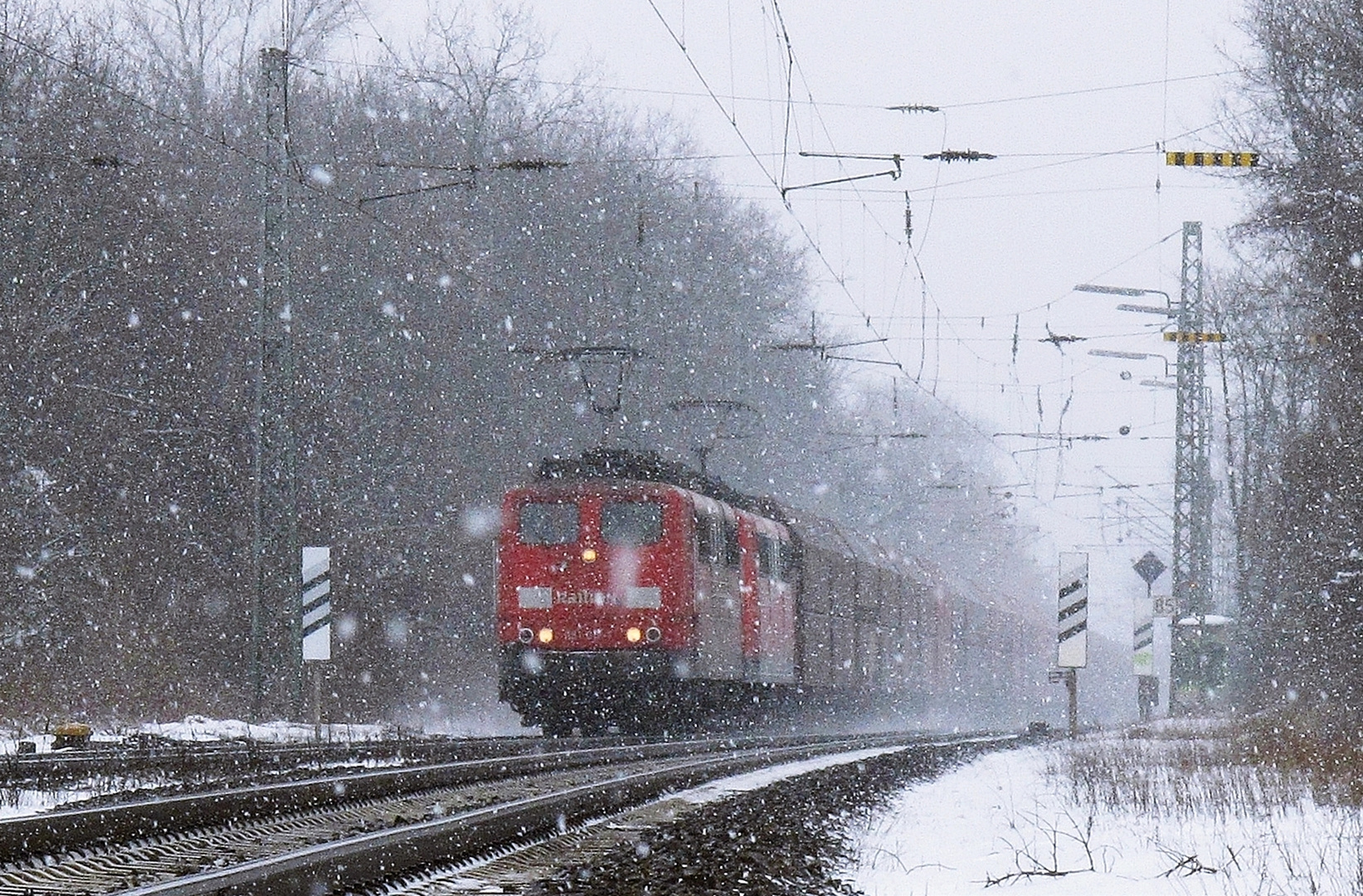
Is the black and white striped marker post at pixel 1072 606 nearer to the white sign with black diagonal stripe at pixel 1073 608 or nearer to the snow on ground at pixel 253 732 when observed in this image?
the white sign with black diagonal stripe at pixel 1073 608

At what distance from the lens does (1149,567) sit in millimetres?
28203

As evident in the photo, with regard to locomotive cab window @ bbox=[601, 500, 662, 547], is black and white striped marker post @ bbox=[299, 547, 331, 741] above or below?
below

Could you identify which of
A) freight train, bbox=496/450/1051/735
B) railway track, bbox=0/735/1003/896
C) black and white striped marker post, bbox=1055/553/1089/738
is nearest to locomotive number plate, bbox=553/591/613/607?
freight train, bbox=496/450/1051/735

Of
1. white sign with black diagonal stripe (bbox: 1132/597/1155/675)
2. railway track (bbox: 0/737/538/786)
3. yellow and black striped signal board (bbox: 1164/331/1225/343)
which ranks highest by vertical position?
yellow and black striped signal board (bbox: 1164/331/1225/343)

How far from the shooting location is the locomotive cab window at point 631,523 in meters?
21.9

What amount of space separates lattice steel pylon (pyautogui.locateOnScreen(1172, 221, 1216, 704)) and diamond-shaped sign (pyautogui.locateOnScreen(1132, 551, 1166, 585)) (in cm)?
307

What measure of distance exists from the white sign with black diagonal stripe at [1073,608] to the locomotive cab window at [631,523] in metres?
4.77

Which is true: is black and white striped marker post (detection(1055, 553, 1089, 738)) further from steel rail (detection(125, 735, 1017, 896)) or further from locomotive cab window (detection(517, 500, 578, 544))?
steel rail (detection(125, 735, 1017, 896))

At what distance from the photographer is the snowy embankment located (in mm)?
6953

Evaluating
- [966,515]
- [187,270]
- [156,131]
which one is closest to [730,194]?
[156,131]

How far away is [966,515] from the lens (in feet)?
297

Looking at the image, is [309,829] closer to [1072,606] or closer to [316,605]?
[316,605]

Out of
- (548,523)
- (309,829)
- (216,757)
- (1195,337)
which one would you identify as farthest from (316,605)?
(1195,337)

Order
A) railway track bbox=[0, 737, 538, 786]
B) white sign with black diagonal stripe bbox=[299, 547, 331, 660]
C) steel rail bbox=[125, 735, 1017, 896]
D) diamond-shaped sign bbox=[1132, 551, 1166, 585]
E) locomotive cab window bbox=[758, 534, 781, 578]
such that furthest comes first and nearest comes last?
diamond-shaped sign bbox=[1132, 551, 1166, 585] → locomotive cab window bbox=[758, 534, 781, 578] → white sign with black diagonal stripe bbox=[299, 547, 331, 660] → railway track bbox=[0, 737, 538, 786] → steel rail bbox=[125, 735, 1017, 896]
